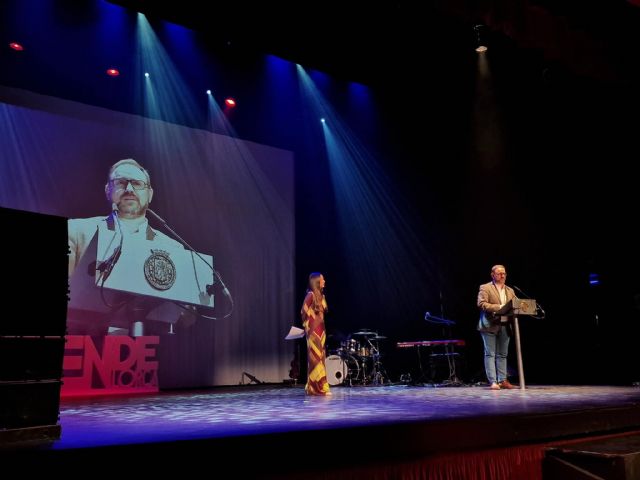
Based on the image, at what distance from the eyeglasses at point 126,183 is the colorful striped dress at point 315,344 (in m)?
3.92

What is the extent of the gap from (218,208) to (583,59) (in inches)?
241

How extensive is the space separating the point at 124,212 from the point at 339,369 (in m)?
4.61

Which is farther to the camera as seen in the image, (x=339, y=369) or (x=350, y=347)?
(x=339, y=369)

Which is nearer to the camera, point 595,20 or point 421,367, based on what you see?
point 595,20

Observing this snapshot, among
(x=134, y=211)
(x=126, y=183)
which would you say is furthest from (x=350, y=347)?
(x=126, y=183)

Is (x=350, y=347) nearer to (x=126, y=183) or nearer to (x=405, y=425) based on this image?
(x=126, y=183)

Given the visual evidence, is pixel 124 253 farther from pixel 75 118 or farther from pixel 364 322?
pixel 364 322

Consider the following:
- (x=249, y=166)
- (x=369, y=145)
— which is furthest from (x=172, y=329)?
(x=369, y=145)

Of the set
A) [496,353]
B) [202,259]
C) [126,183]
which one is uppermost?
[126,183]

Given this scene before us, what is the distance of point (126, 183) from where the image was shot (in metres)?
9.09

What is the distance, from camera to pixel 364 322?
11500 mm

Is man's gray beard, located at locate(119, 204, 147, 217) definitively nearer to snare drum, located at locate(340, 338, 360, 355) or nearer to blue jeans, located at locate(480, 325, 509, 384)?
snare drum, located at locate(340, 338, 360, 355)

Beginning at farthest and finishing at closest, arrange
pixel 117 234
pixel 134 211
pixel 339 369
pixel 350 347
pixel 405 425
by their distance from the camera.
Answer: pixel 339 369 < pixel 350 347 < pixel 134 211 < pixel 117 234 < pixel 405 425

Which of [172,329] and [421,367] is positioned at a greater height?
[172,329]
